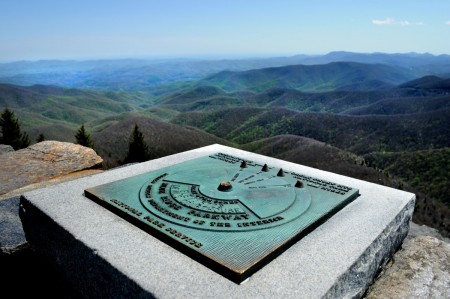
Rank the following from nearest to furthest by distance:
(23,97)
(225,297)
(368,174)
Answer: (225,297) < (368,174) < (23,97)

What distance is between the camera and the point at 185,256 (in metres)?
3.74

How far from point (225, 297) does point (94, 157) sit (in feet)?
21.1

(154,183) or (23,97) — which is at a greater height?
(154,183)

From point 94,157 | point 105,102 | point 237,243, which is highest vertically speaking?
point 237,243

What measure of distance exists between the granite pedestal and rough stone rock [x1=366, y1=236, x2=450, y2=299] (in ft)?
0.55

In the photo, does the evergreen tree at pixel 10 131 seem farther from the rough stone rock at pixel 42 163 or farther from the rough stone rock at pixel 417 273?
the rough stone rock at pixel 417 273

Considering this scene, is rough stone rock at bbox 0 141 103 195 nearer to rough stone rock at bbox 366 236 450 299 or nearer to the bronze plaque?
the bronze plaque

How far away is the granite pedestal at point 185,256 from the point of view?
3.27 m

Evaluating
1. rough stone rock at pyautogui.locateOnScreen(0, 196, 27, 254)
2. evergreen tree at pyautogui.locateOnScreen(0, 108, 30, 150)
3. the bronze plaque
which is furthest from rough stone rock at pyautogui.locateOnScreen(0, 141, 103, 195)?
evergreen tree at pyautogui.locateOnScreen(0, 108, 30, 150)

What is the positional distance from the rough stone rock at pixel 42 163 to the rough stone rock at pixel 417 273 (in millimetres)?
6746

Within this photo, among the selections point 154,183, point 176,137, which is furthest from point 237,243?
point 176,137

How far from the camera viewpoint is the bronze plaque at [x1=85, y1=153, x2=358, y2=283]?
3670 mm

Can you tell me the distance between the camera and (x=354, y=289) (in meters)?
3.76

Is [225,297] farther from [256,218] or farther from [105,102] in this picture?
[105,102]
